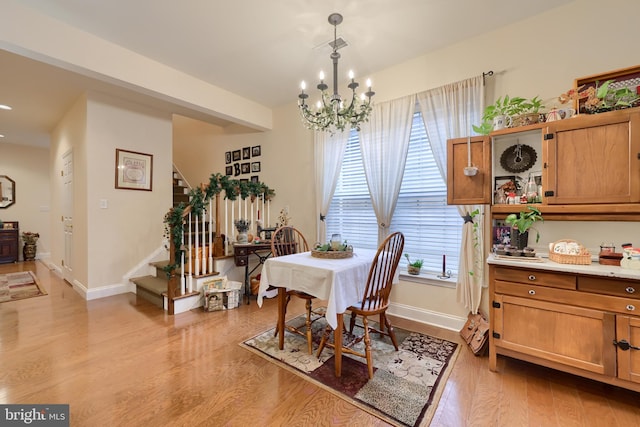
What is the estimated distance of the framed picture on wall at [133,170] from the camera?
3988 mm

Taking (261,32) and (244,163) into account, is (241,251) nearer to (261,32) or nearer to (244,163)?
(244,163)

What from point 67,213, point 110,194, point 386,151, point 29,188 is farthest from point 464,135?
point 29,188

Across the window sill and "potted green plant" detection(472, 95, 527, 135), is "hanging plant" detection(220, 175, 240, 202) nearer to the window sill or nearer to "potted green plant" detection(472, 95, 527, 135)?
the window sill

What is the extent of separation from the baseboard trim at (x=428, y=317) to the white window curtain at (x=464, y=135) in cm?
22

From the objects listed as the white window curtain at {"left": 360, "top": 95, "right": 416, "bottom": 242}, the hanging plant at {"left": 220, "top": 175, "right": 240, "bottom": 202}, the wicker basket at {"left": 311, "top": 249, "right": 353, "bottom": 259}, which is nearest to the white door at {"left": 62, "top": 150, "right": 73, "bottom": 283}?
the hanging plant at {"left": 220, "top": 175, "right": 240, "bottom": 202}

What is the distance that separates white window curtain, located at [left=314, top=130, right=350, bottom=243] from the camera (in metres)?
A: 3.57

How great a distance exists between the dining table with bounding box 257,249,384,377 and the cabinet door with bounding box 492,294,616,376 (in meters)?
1.07

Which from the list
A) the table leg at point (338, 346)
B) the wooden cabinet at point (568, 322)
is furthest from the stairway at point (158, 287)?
the wooden cabinet at point (568, 322)

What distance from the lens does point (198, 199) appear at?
335 cm

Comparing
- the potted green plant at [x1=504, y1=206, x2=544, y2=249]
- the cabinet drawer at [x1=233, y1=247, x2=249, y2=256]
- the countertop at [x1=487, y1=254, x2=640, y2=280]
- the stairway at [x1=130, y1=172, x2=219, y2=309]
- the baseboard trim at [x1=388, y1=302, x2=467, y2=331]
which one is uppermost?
the potted green plant at [x1=504, y1=206, x2=544, y2=249]

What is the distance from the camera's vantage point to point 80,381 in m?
1.88

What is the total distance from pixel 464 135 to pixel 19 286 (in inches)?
261

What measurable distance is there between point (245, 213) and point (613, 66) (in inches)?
168

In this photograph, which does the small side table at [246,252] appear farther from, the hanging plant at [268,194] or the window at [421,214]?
the window at [421,214]
